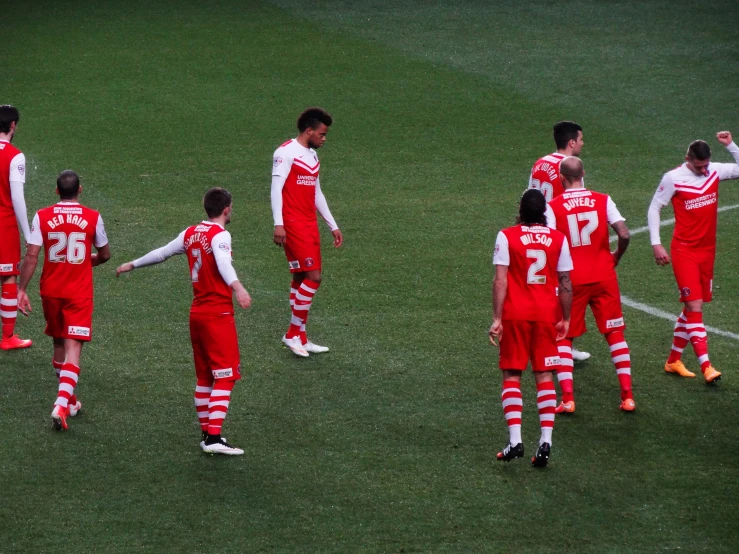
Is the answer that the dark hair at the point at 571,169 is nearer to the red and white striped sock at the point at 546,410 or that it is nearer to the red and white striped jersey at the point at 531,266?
the red and white striped jersey at the point at 531,266

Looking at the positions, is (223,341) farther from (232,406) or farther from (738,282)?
(738,282)

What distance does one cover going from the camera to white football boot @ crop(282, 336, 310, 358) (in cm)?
1003

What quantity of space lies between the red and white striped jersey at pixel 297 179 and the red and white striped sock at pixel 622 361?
9.88ft

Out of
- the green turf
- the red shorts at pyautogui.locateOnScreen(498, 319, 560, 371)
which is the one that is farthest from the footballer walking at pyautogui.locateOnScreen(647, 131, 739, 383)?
the red shorts at pyautogui.locateOnScreen(498, 319, 560, 371)

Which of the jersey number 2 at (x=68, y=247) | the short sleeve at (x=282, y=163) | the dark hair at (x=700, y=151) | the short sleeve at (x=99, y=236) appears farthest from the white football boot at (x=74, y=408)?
the dark hair at (x=700, y=151)

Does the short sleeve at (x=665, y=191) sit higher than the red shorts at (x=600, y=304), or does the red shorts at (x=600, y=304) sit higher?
the short sleeve at (x=665, y=191)

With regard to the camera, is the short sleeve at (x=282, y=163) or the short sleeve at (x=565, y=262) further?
the short sleeve at (x=282, y=163)

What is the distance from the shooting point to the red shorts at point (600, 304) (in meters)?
8.82

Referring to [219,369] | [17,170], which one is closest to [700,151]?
[219,369]

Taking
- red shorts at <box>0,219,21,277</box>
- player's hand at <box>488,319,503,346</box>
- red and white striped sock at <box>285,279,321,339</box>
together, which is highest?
red shorts at <box>0,219,21,277</box>

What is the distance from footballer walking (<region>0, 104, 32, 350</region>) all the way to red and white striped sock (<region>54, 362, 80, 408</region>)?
1810mm

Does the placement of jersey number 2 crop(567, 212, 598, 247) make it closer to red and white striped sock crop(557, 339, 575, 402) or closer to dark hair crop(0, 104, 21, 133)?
red and white striped sock crop(557, 339, 575, 402)

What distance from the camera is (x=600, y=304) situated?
350 inches

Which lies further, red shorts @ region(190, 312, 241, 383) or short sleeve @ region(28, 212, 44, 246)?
short sleeve @ region(28, 212, 44, 246)
